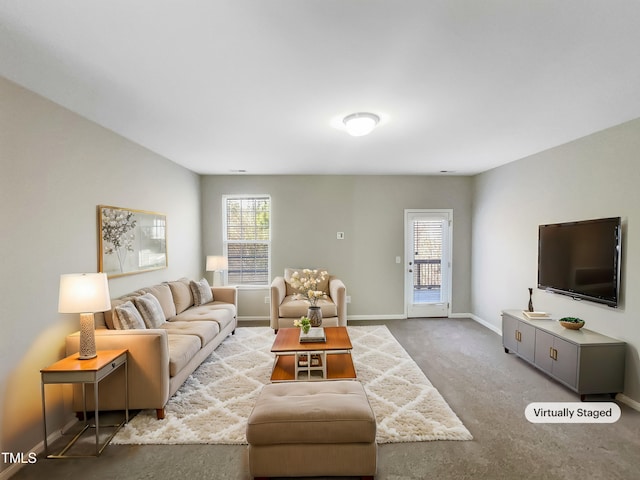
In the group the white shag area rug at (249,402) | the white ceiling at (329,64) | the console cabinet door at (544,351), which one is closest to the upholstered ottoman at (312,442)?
the white shag area rug at (249,402)

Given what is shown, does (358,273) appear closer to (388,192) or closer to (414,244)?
(414,244)

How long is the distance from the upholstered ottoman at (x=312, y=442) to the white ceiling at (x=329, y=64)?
2.13 metres

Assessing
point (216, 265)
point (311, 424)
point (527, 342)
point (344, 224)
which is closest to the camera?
point (311, 424)

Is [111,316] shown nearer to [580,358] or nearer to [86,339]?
[86,339]

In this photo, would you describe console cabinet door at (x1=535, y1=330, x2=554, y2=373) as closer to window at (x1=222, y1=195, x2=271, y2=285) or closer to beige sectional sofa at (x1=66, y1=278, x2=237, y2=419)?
beige sectional sofa at (x1=66, y1=278, x2=237, y2=419)

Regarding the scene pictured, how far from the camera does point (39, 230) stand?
2.40 metres

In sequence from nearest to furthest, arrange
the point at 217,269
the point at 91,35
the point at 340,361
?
the point at 91,35 < the point at 340,361 < the point at 217,269

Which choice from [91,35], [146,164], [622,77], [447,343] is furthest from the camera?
[447,343]

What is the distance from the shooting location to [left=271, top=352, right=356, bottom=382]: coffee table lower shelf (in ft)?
10.4

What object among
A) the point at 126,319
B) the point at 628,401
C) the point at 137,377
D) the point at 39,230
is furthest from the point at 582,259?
the point at 39,230

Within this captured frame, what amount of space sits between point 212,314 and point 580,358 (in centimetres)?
389

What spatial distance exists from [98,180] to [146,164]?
947 mm

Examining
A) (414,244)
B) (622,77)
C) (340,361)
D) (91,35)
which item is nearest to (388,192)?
(414,244)

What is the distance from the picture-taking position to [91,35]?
1680 mm
